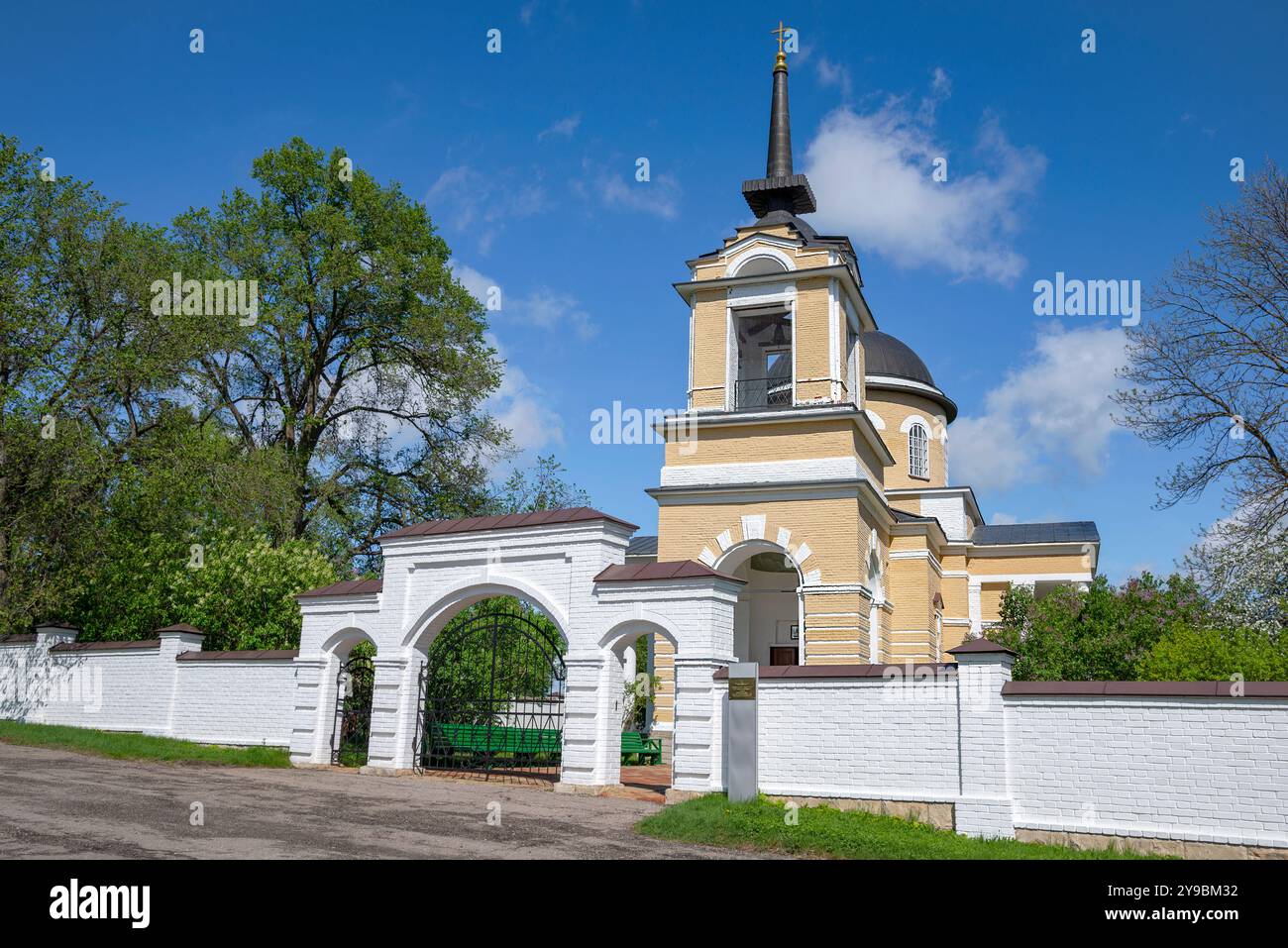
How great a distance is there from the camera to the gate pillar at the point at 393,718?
1584 cm

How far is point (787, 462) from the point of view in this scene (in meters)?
19.9

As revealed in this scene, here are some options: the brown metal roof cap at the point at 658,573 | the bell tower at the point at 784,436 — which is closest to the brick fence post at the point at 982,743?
the brown metal roof cap at the point at 658,573

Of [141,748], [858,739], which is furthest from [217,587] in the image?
[858,739]

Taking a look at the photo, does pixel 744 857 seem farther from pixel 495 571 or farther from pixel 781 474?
pixel 781 474

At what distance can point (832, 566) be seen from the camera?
19.0 m

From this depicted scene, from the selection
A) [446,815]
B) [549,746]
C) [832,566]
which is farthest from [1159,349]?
[446,815]

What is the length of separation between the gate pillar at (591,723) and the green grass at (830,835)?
115 inches

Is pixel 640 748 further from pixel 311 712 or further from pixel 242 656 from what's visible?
pixel 242 656

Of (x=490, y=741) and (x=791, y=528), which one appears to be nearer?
(x=490, y=741)

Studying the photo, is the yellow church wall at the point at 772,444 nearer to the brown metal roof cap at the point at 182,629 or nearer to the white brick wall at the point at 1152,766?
the white brick wall at the point at 1152,766

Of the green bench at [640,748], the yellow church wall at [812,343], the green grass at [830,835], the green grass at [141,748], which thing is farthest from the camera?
the yellow church wall at [812,343]

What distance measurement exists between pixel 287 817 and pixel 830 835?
5470 mm
